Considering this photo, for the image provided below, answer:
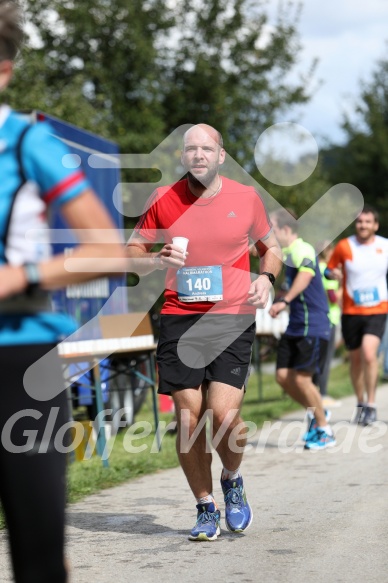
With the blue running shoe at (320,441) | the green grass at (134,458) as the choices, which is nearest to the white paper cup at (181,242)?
the green grass at (134,458)

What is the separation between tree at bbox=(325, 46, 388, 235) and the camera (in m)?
43.7

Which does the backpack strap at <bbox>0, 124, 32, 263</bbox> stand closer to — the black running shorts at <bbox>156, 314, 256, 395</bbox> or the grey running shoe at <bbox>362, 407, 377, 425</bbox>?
the black running shorts at <bbox>156, 314, 256, 395</bbox>

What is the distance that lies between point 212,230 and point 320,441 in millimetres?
4224

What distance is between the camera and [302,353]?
9.82 meters

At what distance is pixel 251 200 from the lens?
18.9 ft

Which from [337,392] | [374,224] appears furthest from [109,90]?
[374,224]

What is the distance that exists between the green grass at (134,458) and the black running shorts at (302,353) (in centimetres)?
124

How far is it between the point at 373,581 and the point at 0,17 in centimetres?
294

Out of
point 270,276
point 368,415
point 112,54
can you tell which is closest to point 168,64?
point 112,54

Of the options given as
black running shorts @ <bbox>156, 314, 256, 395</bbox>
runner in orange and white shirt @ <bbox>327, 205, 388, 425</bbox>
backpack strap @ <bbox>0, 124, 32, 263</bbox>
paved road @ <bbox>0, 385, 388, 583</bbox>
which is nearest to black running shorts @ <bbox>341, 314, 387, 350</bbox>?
runner in orange and white shirt @ <bbox>327, 205, 388, 425</bbox>

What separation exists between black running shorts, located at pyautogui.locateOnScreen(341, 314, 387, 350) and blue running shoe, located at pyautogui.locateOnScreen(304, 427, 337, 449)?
6.86 ft

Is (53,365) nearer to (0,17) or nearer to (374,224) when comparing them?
(0,17)

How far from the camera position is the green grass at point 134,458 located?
308 inches

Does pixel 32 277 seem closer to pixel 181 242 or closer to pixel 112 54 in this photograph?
pixel 181 242
